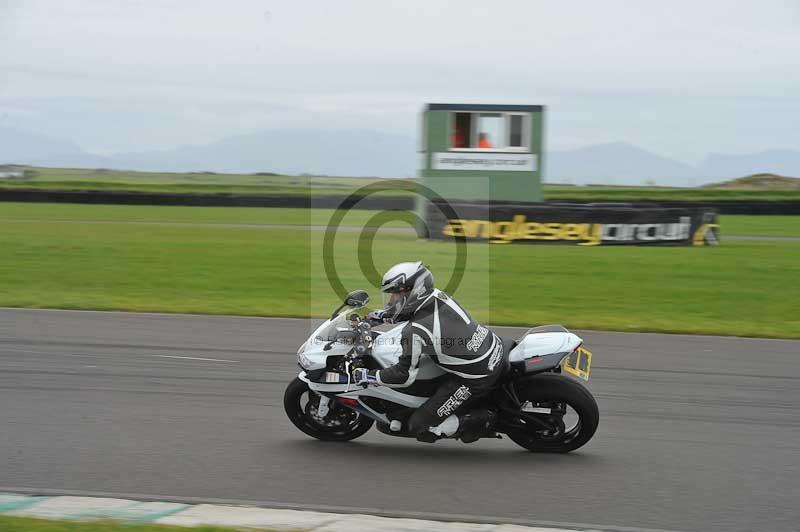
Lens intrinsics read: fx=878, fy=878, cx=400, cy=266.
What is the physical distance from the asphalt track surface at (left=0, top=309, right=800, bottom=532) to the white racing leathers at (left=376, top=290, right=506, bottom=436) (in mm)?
366

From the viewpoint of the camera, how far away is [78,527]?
4.75 meters

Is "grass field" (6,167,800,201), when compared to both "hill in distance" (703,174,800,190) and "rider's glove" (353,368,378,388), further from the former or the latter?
"rider's glove" (353,368,378,388)

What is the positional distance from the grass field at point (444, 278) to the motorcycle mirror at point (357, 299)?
185 inches

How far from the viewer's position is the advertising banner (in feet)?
74.8

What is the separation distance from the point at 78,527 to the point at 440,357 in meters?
2.84

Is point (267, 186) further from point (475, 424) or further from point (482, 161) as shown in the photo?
point (475, 424)

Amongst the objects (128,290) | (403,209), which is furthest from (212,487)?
(403,209)

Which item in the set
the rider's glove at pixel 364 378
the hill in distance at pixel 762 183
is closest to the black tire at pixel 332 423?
the rider's glove at pixel 364 378

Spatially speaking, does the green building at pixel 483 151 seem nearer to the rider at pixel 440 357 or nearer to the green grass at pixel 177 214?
the green grass at pixel 177 214

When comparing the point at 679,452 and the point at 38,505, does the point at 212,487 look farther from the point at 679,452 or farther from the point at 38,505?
the point at 679,452

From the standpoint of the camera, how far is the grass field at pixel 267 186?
41.6 metres

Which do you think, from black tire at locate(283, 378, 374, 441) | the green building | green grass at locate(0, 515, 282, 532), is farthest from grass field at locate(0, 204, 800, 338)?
green grass at locate(0, 515, 282, 532)

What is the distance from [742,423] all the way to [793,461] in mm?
1098

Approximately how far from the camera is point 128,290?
15.7 metres
